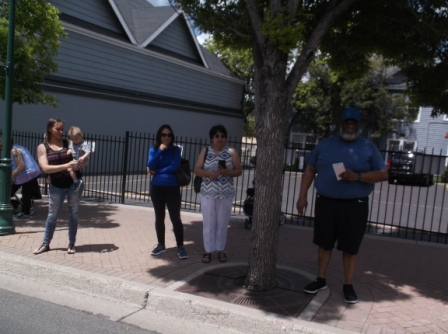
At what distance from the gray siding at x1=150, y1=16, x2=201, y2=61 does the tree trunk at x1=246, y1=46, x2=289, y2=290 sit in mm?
17202

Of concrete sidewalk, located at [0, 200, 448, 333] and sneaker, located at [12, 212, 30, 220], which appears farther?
sneaker, located at [12, 212, 30, 220]

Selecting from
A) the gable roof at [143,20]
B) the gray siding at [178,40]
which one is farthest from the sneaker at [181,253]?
the gray siding at [178,40]

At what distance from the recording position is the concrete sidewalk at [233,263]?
13.4ft

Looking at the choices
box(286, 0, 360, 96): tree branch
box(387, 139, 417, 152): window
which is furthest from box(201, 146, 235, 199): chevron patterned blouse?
box(387, 139, 417, 152): window

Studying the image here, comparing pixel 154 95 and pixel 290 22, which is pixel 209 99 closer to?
pixel 154 95

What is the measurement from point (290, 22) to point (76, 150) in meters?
3.54

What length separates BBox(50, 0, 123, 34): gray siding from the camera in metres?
16.6

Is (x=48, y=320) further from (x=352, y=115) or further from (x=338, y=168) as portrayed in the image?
(x=352, y=115)

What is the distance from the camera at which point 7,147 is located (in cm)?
659

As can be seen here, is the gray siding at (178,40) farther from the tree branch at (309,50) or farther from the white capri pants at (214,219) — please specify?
the tree branch at (309,50)

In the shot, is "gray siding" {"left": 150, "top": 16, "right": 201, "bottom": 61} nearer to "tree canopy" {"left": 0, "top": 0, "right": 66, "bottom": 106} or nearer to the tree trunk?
"tree canopy" {"left": 0, "top": 0, "right": 66, "bottom": 106}

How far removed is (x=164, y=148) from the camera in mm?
5652

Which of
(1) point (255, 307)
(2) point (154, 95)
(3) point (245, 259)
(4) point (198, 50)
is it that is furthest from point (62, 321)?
(4) point (198, 50)

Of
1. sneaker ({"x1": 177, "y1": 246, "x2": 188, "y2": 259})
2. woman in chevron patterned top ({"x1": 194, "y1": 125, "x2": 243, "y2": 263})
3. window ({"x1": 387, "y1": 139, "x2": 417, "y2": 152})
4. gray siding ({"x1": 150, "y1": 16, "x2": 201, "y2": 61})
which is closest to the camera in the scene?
woman in chevron patterned top ({"x1": 194, "y1": 125, "x2": 243, "y2": 263})
